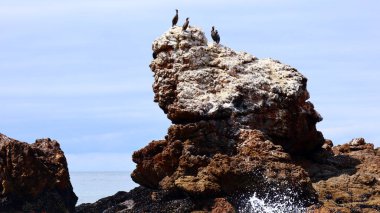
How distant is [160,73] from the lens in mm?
41688

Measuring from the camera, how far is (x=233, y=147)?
3934 cm

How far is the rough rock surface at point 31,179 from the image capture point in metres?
43.5

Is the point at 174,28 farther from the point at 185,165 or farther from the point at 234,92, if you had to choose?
the point at 185,165

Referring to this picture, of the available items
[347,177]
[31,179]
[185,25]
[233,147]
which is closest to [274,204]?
[233,147]

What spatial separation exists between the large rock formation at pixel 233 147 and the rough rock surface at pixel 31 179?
2337mm

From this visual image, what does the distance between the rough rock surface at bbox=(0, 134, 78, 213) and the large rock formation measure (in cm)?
234

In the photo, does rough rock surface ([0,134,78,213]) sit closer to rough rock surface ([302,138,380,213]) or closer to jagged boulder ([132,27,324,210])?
jagged boulder ([132,27,324,210])

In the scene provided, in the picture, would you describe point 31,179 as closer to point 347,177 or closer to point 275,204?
point 275,204

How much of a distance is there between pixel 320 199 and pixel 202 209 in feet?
17.8

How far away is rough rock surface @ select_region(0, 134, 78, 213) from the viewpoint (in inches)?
1711

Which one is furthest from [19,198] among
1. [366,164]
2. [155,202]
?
[366,164]

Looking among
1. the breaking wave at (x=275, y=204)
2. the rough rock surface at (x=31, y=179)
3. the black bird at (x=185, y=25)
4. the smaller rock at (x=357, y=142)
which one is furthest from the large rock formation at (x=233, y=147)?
the smaller rock at (x=357, y=142)

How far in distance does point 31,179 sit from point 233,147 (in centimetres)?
1119

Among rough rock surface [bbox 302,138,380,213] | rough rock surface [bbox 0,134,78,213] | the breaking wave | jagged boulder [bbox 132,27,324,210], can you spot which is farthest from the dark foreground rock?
rough rock surface [bbox 0,134,78,213]
